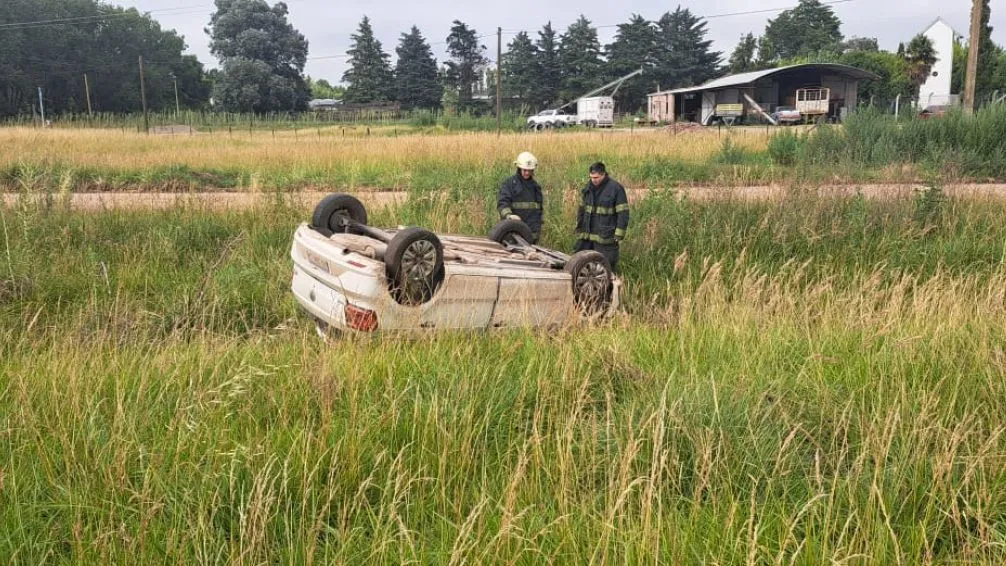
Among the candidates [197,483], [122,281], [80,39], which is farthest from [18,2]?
[197,483]

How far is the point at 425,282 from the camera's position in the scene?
4.71m

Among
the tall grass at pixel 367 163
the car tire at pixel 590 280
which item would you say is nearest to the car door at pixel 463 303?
the car tire at pixel 590 280

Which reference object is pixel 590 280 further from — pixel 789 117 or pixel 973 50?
A: pixel 789 117

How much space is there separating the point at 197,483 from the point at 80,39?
80.4 meters

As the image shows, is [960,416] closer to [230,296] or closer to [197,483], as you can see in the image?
[197,483]

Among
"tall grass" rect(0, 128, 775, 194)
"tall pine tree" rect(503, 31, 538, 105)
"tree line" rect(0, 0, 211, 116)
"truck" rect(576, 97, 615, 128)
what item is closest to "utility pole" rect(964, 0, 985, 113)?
"tall grass" rect(0, 128, 775, 194)

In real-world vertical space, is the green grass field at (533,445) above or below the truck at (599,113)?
below

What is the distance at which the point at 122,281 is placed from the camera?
277 inches

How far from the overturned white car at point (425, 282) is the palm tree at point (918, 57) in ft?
227

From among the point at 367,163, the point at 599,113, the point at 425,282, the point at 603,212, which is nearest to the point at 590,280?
the point at 425,282

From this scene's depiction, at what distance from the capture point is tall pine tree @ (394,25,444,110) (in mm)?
73812

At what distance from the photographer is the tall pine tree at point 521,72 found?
73250mm

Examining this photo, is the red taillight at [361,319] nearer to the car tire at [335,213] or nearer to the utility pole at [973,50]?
the car tire at [335,213]

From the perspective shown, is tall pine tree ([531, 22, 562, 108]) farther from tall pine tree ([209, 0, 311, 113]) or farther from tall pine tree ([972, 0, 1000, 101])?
tall pine tree ([972, 0, 1000, 101])
